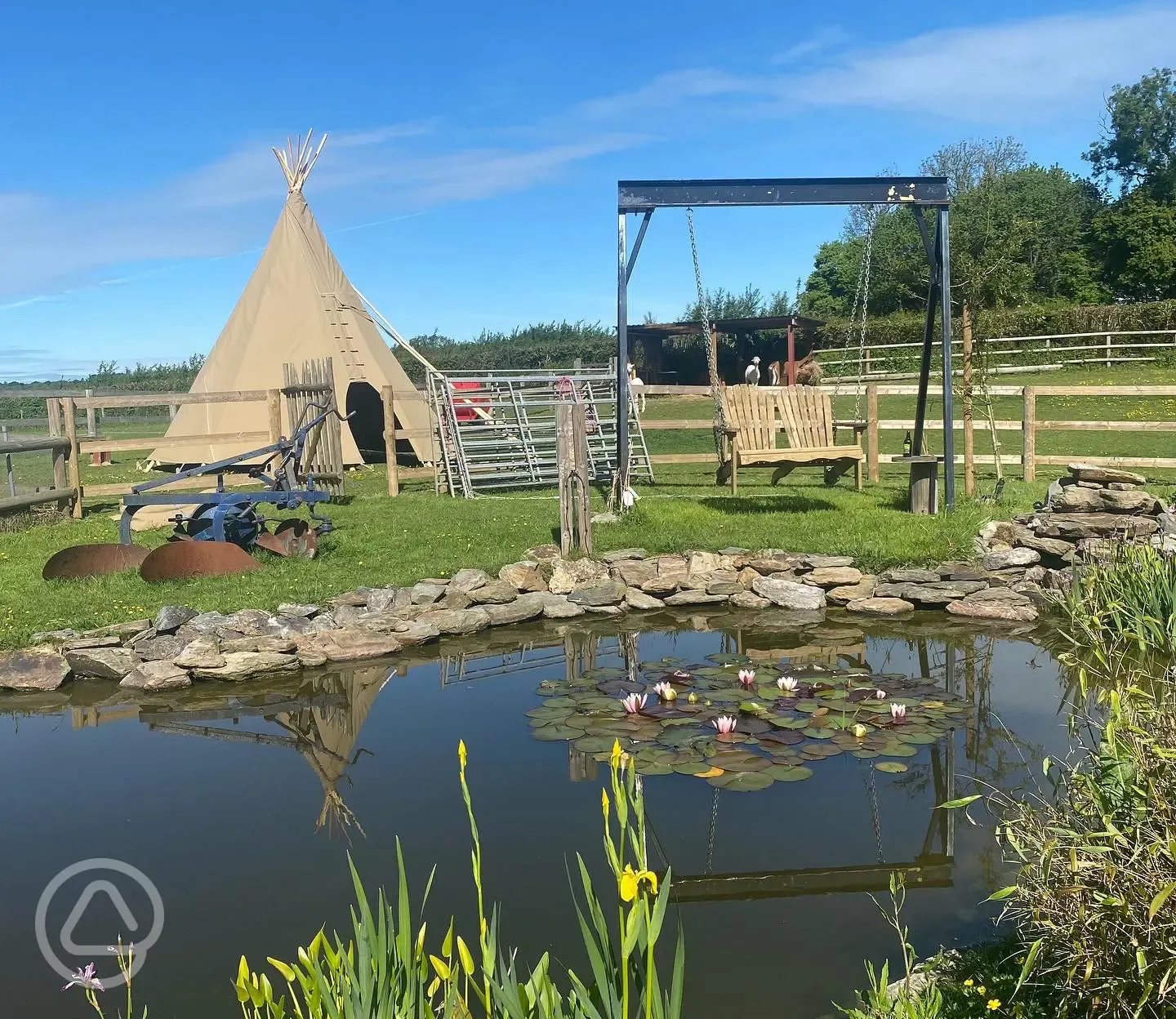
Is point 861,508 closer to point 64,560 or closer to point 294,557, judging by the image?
point 294,557

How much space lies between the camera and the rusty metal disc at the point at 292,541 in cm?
776

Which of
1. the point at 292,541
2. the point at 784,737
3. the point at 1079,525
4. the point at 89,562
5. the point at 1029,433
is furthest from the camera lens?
the point at 1029,433

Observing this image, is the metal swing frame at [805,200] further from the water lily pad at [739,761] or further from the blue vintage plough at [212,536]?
the water lily pad at [739,761]

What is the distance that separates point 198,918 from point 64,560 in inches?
193

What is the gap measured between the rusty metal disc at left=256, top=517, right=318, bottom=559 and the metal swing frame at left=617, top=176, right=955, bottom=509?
8.27 feet

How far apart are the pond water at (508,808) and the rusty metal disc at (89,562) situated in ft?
6.42

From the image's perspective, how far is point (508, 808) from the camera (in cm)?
390

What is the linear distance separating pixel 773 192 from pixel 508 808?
5.89 meters

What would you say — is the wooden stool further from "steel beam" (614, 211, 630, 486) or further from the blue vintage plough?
the blue vintage plough

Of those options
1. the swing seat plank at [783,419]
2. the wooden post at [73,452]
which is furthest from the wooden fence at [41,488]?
the swing seat plank at [783,419]

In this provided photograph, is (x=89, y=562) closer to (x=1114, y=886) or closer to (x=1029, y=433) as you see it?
(x=1114, y=886)

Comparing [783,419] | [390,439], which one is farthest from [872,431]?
[390,439]

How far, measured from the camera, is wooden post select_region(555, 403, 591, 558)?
726cm

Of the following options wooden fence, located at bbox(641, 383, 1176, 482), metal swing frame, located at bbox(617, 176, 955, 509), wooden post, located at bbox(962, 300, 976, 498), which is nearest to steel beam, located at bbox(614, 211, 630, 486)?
metal swing frame, located at bbox(617, 176, 955, 509)
